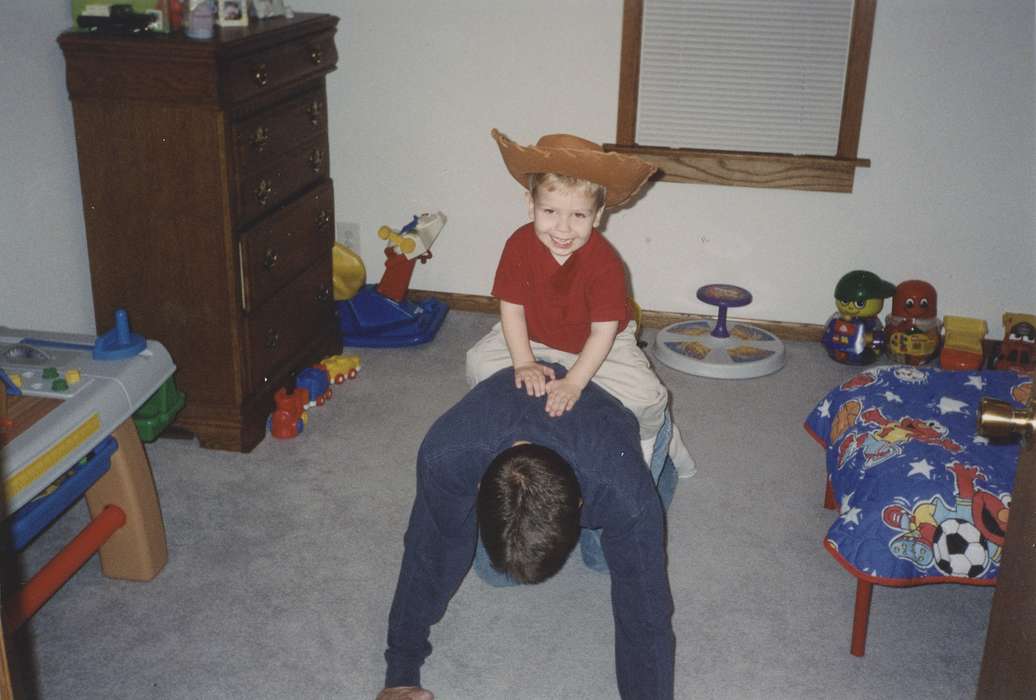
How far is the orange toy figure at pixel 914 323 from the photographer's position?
11.8 ft

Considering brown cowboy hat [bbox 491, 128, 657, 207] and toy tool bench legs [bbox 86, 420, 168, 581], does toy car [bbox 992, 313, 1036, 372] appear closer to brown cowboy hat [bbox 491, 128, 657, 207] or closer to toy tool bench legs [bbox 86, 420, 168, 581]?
brown cowboy hat [bbox 491, 128, 657, 207]

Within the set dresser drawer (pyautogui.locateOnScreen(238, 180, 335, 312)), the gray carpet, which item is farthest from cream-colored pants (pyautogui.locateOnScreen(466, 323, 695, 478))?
dresser drawer (pyautogui.locateOnScreen(238, 180, 335, 312))

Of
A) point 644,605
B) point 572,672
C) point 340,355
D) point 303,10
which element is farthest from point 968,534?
A: point 303,10

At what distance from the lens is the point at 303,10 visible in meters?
3.76

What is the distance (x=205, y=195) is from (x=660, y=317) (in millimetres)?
1872

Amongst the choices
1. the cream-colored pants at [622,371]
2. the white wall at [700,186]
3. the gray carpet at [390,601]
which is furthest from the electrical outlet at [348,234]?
the cream-colored pants at [622,371]

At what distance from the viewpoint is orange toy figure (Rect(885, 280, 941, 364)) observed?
142 inches

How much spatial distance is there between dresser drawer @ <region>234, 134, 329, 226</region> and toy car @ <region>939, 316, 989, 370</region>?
2222 mm

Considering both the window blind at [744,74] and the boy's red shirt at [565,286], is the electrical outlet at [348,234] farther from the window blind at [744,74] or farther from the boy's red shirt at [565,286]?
the boy's red shirt at [565,286]

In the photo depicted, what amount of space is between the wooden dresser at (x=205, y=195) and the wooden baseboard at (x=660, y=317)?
96cm

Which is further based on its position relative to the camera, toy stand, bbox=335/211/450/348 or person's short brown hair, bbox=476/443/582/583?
toy stand, bbox=335/211/450/348

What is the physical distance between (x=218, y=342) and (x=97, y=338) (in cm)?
50

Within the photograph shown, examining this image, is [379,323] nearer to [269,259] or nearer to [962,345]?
[269,259]

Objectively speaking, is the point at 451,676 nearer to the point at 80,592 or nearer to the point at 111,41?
the point at 80,592
